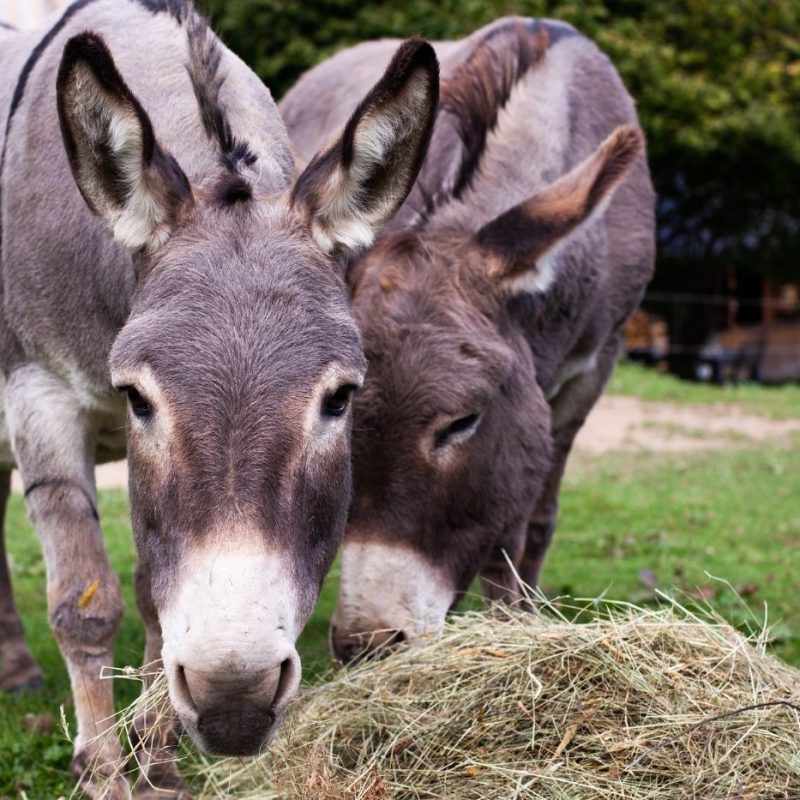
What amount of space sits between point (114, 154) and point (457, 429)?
5.31 feet

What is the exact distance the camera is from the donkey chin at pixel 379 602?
12.8 feet

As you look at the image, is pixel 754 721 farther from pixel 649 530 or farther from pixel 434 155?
pixel 649 530

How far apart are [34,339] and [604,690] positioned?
6.68 feet

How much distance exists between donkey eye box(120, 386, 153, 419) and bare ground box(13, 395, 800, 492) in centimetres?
867

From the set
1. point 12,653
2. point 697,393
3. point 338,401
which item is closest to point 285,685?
point 338,401

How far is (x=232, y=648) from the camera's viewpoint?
244 cm

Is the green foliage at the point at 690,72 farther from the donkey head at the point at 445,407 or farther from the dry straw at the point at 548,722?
the dry straw at the point at 548,722

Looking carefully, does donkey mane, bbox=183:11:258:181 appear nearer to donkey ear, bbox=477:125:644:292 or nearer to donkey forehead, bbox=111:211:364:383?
donkey forehead, bbox=111:211:364:383

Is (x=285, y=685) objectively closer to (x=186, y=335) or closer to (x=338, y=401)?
(x=338, y=401)

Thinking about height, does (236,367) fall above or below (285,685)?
above

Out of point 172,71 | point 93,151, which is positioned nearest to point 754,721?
point 93,151

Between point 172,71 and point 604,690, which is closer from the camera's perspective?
point 604,690

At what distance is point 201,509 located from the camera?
2600 millimetres

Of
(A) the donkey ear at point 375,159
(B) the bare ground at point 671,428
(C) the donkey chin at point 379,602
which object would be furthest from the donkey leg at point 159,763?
(B) the bare ground at point 671,428
